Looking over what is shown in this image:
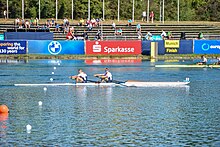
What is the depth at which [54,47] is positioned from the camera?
78688mm

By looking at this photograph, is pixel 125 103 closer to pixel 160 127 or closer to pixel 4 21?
pixel 160 127

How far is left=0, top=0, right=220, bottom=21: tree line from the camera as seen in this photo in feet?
371

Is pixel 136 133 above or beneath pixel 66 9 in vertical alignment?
beneath

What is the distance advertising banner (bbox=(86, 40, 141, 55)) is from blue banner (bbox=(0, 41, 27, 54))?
7260mm

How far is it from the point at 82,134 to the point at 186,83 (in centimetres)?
2289

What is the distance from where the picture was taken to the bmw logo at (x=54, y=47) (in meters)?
78.2

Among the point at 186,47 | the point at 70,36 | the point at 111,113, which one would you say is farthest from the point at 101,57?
the point at 111,113

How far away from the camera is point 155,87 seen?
177ft

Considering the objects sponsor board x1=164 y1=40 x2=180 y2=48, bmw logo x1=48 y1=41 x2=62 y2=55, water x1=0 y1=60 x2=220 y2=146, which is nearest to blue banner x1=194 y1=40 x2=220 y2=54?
sponsor board x1=164 y1=40 x2=180 y2=48

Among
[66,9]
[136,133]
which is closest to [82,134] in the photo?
[136,133]

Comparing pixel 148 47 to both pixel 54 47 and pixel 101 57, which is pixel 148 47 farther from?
pixel 54 47

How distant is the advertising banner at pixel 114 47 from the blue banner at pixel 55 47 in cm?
112

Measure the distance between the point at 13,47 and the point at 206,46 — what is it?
22.5m

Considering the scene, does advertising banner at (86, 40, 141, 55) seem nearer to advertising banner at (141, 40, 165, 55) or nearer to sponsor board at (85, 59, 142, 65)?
advertising banner at (141, 40, 165, 55)
